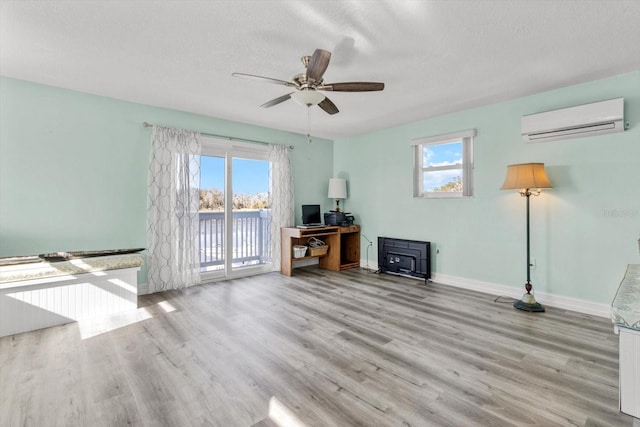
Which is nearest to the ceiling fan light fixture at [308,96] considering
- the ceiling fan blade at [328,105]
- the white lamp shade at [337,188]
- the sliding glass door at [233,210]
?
the ceiling fan blade at [328,105]

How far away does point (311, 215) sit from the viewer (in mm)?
5363

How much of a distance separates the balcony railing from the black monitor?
63cm

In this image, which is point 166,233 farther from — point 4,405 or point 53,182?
point 4,405

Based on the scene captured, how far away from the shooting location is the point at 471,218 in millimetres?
4059

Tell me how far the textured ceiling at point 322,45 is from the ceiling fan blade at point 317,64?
0.80 ft

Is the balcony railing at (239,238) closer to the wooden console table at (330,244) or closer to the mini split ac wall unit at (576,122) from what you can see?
the wooden console table at (330,244)

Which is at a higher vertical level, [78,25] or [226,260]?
[78,25]

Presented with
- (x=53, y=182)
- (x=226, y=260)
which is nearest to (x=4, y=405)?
(x=53, y=182)

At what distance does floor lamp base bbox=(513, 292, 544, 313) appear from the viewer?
3.23m

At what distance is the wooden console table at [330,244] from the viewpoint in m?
4.85

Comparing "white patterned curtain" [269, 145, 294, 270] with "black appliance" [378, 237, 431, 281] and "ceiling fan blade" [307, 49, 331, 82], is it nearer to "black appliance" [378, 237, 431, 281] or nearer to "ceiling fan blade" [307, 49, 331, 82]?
"black appliance" [378, 237, 431, 281]

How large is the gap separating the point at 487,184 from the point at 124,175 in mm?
4631

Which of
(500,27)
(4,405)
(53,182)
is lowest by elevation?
(4,405)

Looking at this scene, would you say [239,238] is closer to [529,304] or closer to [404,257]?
[404,257]
